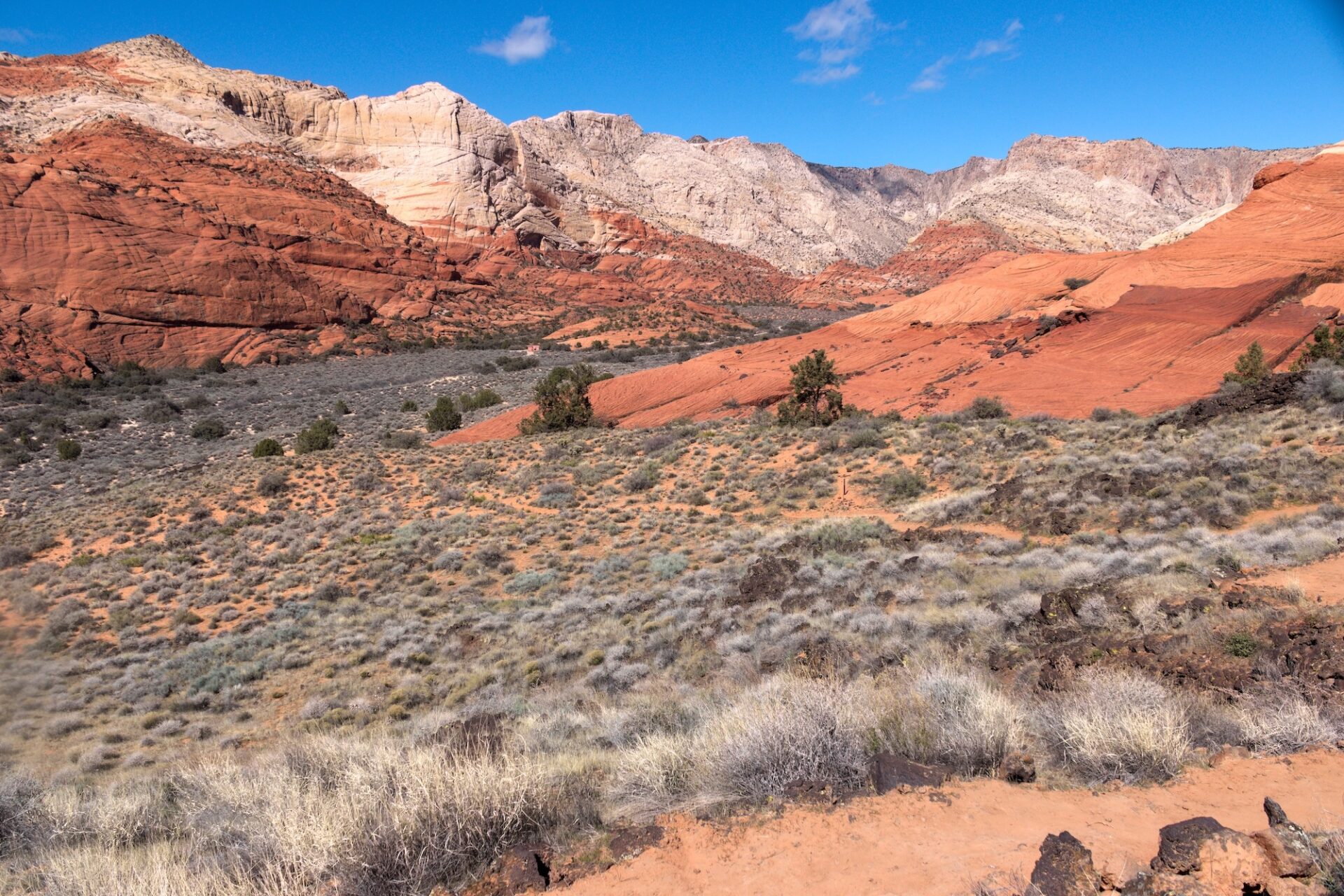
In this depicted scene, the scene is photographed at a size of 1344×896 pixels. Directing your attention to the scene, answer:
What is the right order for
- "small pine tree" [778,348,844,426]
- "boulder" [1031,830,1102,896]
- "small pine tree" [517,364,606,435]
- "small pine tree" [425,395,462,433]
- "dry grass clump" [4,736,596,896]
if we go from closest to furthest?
"boulder" [1031,830,1102,896]
"dry grass clump" [4,736,596,896]
"small pine tree" [778,348,844,426]
"small pine tree" [517,364,606,435]
"small pine tree" [425,395,462,433]

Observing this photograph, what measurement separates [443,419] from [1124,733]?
27.9 m

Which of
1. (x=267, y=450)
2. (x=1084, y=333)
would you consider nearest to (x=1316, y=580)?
(x=1084, y=333)

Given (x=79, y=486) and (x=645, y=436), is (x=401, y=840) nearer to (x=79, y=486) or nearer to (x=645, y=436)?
(x=645, y=436)

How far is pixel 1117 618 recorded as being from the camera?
5.87 metres

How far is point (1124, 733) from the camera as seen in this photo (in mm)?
3545

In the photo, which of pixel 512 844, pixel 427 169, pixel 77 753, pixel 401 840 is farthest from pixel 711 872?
pixel 427 169

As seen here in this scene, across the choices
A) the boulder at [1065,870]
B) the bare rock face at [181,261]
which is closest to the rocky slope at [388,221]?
the bare rock face at [181,261]

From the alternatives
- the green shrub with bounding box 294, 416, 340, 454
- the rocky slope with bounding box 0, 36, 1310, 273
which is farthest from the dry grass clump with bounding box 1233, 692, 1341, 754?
the rocky slope with bounding box 0, 36, 1310, 273

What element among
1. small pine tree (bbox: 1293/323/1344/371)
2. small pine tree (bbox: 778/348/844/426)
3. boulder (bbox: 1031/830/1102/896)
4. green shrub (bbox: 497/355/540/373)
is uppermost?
green shrub (bbox: 497/355/540/373)

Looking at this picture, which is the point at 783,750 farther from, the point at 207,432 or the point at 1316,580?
the point at 207,432

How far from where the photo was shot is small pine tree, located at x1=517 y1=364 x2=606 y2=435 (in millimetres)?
25672

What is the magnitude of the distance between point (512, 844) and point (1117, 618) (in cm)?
550

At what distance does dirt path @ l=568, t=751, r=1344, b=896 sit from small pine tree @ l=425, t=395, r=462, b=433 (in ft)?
88.3

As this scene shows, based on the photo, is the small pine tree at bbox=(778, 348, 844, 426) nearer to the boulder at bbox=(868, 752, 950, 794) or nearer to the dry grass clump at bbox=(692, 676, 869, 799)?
the dry grass clump at bbox=(692, 676, 869, 799)
